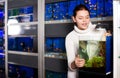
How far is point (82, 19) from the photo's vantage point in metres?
2.57

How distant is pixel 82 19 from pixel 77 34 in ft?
0.74

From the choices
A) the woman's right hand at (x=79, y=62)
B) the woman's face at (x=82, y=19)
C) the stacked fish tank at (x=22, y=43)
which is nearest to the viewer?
the woman's right hand at (x=79, y=62)

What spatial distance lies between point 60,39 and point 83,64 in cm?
71

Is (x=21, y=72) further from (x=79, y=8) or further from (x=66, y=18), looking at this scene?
(x=79, y=8)

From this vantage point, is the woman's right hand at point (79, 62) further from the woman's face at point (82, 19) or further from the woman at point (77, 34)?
the woman's face at point (82, 19)

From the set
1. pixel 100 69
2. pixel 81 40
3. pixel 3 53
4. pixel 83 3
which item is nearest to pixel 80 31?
pixel 81 40

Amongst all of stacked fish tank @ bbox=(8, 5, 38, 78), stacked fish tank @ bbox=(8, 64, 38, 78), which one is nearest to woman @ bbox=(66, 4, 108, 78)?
stacked fish tank @ bbox=(8, 5, 38, 78)

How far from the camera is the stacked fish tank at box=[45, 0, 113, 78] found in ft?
7.44

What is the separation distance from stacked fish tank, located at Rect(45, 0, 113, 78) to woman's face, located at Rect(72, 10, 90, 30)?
0.08 m

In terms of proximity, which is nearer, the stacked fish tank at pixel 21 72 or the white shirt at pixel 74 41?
the white shirt at pixel 74 41

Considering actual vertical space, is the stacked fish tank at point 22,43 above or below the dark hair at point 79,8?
below

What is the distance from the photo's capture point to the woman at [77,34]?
2470 millimetres

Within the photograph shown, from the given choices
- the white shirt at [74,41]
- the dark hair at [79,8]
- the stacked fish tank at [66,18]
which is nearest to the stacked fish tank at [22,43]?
the stacked fish tank at [66,18]

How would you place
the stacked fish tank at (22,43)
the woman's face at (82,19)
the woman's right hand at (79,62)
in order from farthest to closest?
the stacked fish tank at (22,43)
the woman's face at (82,19)
the woman's right hand at (79,62)
